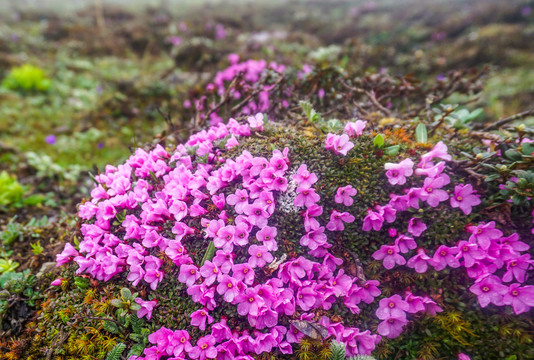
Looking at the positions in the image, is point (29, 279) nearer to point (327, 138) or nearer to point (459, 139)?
point (327, 138)

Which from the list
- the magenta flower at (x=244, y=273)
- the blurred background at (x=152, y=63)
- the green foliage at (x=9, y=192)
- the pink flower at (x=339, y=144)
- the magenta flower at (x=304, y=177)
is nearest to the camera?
the magenta flower at (x=244, y=273)

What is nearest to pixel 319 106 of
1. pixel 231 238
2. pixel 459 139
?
pixel 459 139

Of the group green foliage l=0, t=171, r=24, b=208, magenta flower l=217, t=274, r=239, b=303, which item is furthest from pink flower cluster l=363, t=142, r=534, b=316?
green foliage l=0, t=171, r=24, b=208

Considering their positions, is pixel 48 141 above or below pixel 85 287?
below

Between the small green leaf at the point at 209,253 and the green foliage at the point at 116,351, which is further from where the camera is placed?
the small green leaf at the point at 209,253

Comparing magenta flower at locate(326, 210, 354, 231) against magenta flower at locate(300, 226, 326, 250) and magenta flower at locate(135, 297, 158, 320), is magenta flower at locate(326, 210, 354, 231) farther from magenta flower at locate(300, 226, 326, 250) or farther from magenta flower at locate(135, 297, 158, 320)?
magenta flower at locate(135, 297, 158, 320)

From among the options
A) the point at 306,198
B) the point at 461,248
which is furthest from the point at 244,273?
the point at 461,248

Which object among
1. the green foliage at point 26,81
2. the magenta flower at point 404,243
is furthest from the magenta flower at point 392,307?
the green foliage at point 26,81

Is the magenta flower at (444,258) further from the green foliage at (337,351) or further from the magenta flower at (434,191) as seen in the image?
the green foliage at (337,351)
